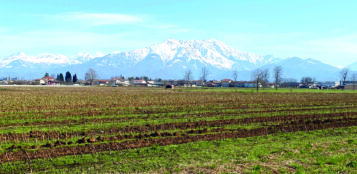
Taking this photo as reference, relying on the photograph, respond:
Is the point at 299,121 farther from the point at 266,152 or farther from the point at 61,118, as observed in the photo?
the point at 61,118

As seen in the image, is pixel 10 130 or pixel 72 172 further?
pixel 10 130

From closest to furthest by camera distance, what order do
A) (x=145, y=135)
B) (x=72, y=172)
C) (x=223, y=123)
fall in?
1. (x=72, y=172)
2. (x=145, y=135)
3. (x=223, y=123)

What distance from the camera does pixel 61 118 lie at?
2697 cm

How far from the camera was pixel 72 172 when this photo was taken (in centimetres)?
1182

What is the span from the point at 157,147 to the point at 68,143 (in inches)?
176

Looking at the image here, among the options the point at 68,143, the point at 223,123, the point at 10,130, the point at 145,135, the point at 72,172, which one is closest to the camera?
the point at 72,172

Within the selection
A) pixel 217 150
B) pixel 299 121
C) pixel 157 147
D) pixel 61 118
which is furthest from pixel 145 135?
pixel 299 121

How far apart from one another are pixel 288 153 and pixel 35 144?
11885 mm

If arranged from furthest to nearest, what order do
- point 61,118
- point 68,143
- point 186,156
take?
point 61,118 < point 68,143 < point 186,156

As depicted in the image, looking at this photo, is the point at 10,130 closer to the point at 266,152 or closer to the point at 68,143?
the point at 68,143

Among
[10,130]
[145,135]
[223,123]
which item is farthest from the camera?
[223,123]

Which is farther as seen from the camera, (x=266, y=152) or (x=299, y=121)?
(x=299, y=121)

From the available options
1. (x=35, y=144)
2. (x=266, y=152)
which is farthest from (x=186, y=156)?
(x=35, y=144)

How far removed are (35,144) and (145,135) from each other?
5665 millimetres
